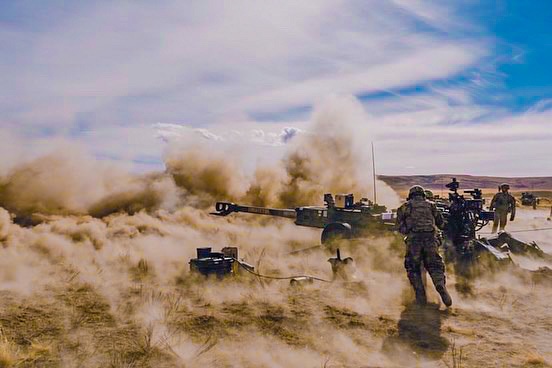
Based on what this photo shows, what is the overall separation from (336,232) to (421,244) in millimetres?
4000

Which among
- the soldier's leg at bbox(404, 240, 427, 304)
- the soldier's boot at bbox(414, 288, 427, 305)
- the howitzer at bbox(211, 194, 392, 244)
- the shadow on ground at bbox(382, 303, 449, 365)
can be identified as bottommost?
the shadow on ground at bbox(382, 303, 449, 365)

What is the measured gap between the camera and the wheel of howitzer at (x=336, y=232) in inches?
462

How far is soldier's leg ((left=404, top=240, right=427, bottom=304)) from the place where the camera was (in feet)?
26.0

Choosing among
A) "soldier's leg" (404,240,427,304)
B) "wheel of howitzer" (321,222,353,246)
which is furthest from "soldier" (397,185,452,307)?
"wheel of howitzer" (321,222,353,246)

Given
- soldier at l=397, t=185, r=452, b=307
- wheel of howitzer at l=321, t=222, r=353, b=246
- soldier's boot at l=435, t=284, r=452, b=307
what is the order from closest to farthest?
soldier's boot at l=435, t=284, r=452, b=307 → soldier at l=397, t=185, r=452, b=307 → wheel of howitzer at l=321, t=222, r=353, b=246

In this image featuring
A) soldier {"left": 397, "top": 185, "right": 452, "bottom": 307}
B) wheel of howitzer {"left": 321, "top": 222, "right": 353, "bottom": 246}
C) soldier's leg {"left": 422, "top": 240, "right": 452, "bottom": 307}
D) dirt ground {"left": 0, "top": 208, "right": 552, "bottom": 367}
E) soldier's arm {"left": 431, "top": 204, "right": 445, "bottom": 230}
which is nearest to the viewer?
dirt ground {"left": 0, "top": 208, "right": 552, "bottom": 367}

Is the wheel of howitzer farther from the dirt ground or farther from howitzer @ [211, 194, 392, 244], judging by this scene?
the dirt ground

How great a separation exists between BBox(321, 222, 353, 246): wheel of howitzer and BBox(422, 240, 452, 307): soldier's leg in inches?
149

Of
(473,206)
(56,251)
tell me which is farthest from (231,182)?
(473,206)

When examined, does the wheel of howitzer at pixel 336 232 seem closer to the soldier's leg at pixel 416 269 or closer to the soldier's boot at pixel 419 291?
the soldier's leg at pixel 416 269

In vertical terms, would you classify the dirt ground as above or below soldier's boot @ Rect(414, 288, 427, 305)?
below

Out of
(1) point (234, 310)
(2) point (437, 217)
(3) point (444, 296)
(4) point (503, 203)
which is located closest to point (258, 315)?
Answer: (1) point (234, 310)

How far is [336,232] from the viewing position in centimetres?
1190

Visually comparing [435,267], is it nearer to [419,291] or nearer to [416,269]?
[416,269]
